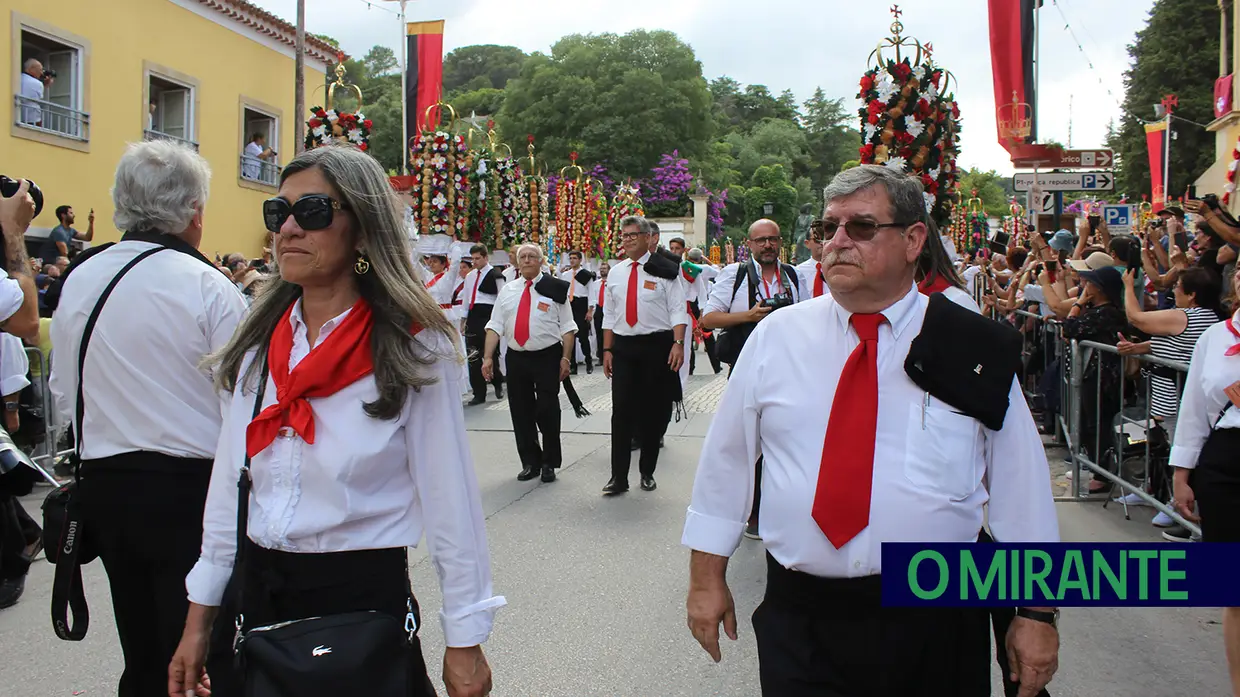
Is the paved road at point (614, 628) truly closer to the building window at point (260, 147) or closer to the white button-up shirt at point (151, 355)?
the white button-up shirt at point (151, 355)

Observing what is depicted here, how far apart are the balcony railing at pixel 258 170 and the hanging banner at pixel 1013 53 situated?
51.7 ft

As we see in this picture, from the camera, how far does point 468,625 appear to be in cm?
238

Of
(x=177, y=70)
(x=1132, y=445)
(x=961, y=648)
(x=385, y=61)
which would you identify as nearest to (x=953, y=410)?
(x=961, y=648)

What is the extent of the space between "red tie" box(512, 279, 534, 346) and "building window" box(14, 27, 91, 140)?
1190 centimetres

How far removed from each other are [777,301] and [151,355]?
4.78 m

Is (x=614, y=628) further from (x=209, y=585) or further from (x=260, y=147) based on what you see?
(x=260, y=147)

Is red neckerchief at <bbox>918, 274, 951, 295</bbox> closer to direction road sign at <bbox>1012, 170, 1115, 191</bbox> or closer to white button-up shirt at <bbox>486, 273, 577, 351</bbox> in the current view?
white button-up shirt at <bbox>486, 273, 577, 351</bbox>

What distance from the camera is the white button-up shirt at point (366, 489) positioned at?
7.70 ft

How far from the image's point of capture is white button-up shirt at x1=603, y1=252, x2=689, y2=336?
8625 millimetres

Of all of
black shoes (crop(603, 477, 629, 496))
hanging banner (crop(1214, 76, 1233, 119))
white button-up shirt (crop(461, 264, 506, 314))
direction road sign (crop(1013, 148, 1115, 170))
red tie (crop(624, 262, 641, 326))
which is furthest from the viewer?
hanging banner (crop(1214, 76, 1233, 119))

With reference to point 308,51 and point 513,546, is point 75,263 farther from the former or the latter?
point 308,51

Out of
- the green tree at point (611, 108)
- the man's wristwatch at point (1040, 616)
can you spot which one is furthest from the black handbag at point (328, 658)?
the green tree at point (611, 108)

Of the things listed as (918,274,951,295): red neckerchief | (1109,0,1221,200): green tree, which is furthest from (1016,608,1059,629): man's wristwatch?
(1109,0,1221,200): green tree

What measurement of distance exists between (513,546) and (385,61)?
93.3 m
